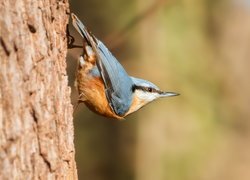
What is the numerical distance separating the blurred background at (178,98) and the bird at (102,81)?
10.5 feet

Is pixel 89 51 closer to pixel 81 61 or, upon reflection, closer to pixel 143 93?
pixel 81 61

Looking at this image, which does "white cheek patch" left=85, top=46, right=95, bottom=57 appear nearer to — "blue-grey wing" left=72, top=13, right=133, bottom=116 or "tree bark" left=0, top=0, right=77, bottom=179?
"blue-grey wing" left=72, top=13, right=133, bottom=116

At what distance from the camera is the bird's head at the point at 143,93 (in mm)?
4320

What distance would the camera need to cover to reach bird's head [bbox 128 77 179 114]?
4.32 meters

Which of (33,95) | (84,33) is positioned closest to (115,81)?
(84,33)

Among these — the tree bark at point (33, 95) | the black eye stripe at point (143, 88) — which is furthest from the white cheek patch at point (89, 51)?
the tree bark at point (33, 95)

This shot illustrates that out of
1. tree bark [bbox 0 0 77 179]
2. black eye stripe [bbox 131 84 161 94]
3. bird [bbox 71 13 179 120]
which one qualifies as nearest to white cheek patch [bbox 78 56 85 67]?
bird [bbox 71 13 179 120]

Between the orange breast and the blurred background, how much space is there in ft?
10.8

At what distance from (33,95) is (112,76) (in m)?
1.44

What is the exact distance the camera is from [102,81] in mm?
3895

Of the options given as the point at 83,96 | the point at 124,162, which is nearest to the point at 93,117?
the point at 124,162

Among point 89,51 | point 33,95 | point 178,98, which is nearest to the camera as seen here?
point 33,95

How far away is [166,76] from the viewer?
25.8 ft

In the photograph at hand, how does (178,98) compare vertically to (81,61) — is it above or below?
above
